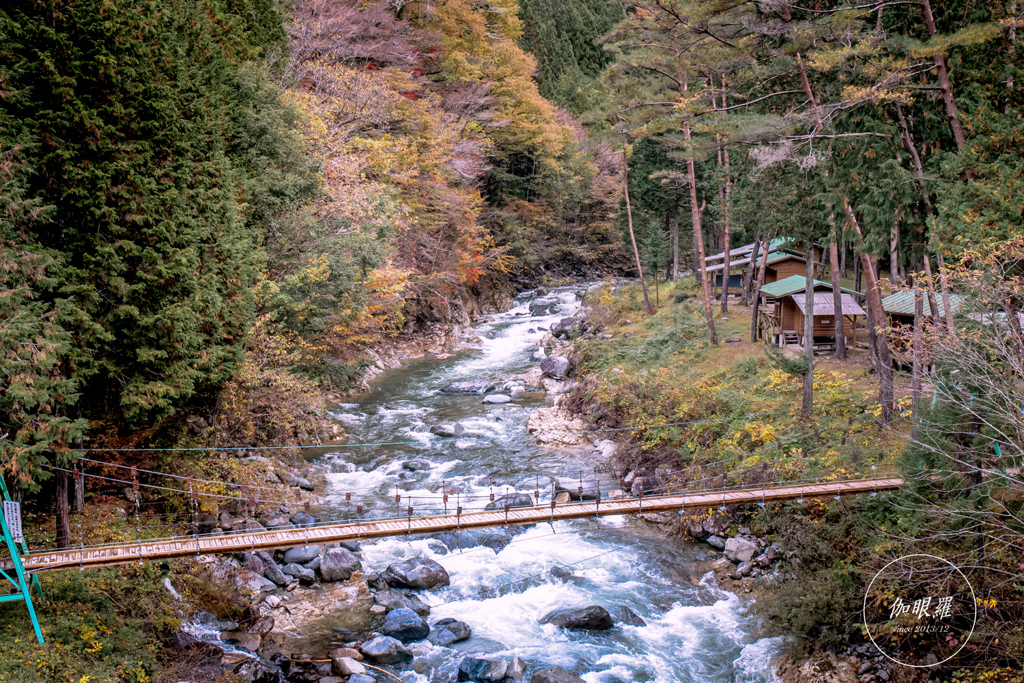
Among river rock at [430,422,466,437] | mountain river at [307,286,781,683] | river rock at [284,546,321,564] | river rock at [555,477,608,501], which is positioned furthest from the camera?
river rock at [430,422,466,437]

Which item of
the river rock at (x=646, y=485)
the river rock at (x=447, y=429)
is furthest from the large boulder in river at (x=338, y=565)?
the river rock at (x=447, y=429)

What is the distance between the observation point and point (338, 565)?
1202 cm

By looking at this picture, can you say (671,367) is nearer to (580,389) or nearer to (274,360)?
(580,389)

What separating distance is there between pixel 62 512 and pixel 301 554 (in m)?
4.37

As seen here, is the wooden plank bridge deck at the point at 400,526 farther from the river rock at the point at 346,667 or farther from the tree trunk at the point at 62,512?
the river rock at the point at 346,667

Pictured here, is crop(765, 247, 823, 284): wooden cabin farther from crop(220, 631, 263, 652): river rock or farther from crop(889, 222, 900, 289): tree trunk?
crop(220, 631, 263, 652): river rock

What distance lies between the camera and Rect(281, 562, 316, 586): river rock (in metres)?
11.7

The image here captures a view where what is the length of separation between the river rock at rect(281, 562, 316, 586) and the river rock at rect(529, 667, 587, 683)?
4.50 meters

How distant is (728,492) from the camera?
10.8 meters

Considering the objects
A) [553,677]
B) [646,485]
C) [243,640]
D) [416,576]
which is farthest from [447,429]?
[553,677]

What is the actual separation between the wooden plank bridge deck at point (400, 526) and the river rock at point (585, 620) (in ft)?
6.56

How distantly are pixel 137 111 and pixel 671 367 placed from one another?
15602mm

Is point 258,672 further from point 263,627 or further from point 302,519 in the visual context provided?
point 302,519

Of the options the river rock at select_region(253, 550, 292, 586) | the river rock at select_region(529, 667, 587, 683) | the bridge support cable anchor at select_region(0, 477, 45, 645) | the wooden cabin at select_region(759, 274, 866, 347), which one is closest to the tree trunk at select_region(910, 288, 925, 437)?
the river rock at select_region(529, 667, 587, 683)
